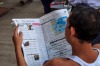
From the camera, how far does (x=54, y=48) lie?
4.83ft

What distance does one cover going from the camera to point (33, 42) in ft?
4.79

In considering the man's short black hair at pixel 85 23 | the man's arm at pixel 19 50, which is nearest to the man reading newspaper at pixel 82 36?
the man's short black hair at pixel 85 23

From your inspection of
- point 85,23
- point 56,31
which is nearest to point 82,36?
point 85,23

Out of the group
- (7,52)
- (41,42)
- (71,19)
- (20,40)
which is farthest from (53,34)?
(7,52)

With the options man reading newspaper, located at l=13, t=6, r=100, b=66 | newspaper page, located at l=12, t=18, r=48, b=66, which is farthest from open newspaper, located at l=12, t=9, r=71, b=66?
man reading newspaper, located at l=13, t=6, r=100, b=66

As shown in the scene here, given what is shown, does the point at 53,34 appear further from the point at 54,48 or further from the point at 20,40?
the point at 20,40

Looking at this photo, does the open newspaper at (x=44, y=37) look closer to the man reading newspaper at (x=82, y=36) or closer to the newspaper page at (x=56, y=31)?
the newspaper page at (x=56, y=31)

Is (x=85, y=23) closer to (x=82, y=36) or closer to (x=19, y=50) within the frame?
(x=82, y=36)

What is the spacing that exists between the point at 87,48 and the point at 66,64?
0.13m

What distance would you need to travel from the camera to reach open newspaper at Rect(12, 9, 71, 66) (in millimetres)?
1425

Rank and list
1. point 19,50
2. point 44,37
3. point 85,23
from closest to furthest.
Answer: point 85,23 < point 19,50 < point 44,37

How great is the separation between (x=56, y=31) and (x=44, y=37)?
9 cm

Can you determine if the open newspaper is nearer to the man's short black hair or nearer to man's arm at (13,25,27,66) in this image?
man's arm at (13,25,27,66)

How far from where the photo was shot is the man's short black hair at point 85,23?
109cm
